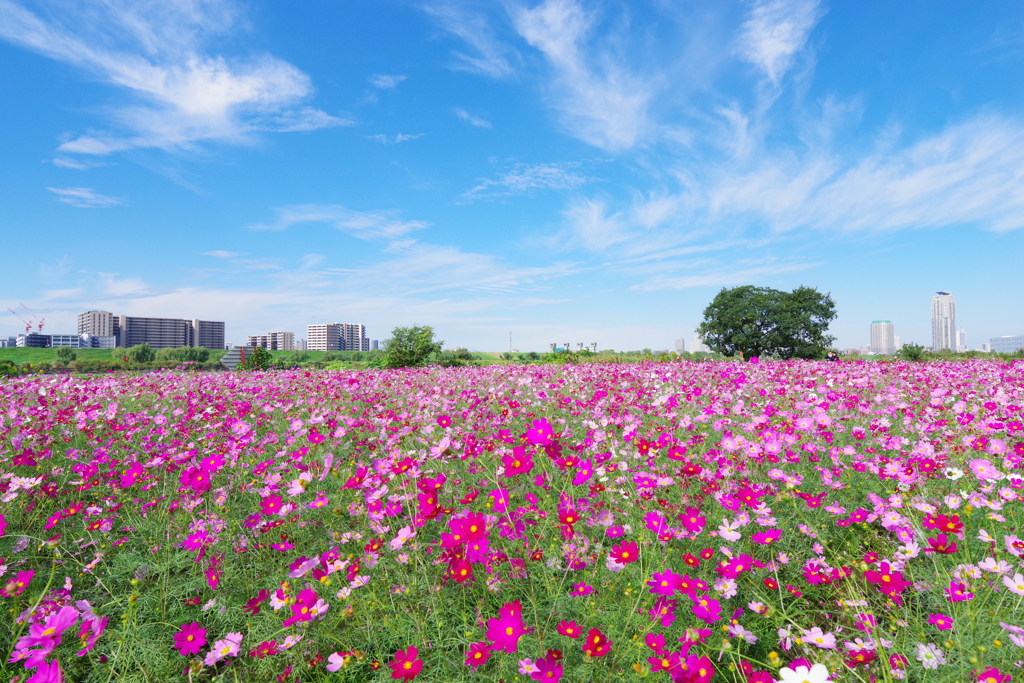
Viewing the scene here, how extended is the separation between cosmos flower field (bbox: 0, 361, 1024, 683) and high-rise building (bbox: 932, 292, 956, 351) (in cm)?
24654

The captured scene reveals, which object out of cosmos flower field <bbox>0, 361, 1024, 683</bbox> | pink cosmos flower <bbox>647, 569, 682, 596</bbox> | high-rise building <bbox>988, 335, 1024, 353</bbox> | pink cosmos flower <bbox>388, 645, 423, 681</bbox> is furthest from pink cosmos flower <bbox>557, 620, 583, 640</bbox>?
high-rise building <bbox>988, 335, 1024, 353</bbox>

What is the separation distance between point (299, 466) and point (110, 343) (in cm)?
13680

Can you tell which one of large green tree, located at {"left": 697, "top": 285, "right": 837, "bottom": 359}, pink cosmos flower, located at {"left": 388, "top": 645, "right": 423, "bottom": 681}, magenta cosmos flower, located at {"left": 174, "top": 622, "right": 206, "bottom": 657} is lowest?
magenta cosmos flower, located at {"left": 174, "top": 622, "right": 206, "bottom": 657}

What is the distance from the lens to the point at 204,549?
2441 mm

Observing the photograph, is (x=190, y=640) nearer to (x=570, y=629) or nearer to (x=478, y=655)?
(x=478, y=655)

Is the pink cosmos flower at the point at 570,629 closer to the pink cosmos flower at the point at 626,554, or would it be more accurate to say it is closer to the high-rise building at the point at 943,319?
the pink cosmos flower at the point at 626,554

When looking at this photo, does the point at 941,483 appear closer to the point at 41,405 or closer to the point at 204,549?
the point at 204,549

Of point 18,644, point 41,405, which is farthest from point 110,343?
point 18,644

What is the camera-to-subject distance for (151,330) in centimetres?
12344

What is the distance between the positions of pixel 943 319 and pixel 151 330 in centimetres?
27859

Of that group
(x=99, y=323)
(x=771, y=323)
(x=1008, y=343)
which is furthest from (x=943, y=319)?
(x=99, y=323)

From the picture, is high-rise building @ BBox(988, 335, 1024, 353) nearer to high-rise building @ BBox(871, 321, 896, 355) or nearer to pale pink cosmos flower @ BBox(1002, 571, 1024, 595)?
high-rise building @ BBox(871, 321, 896, 355)

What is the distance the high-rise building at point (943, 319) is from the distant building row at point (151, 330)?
256 metres

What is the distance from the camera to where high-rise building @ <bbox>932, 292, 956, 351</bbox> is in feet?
611
